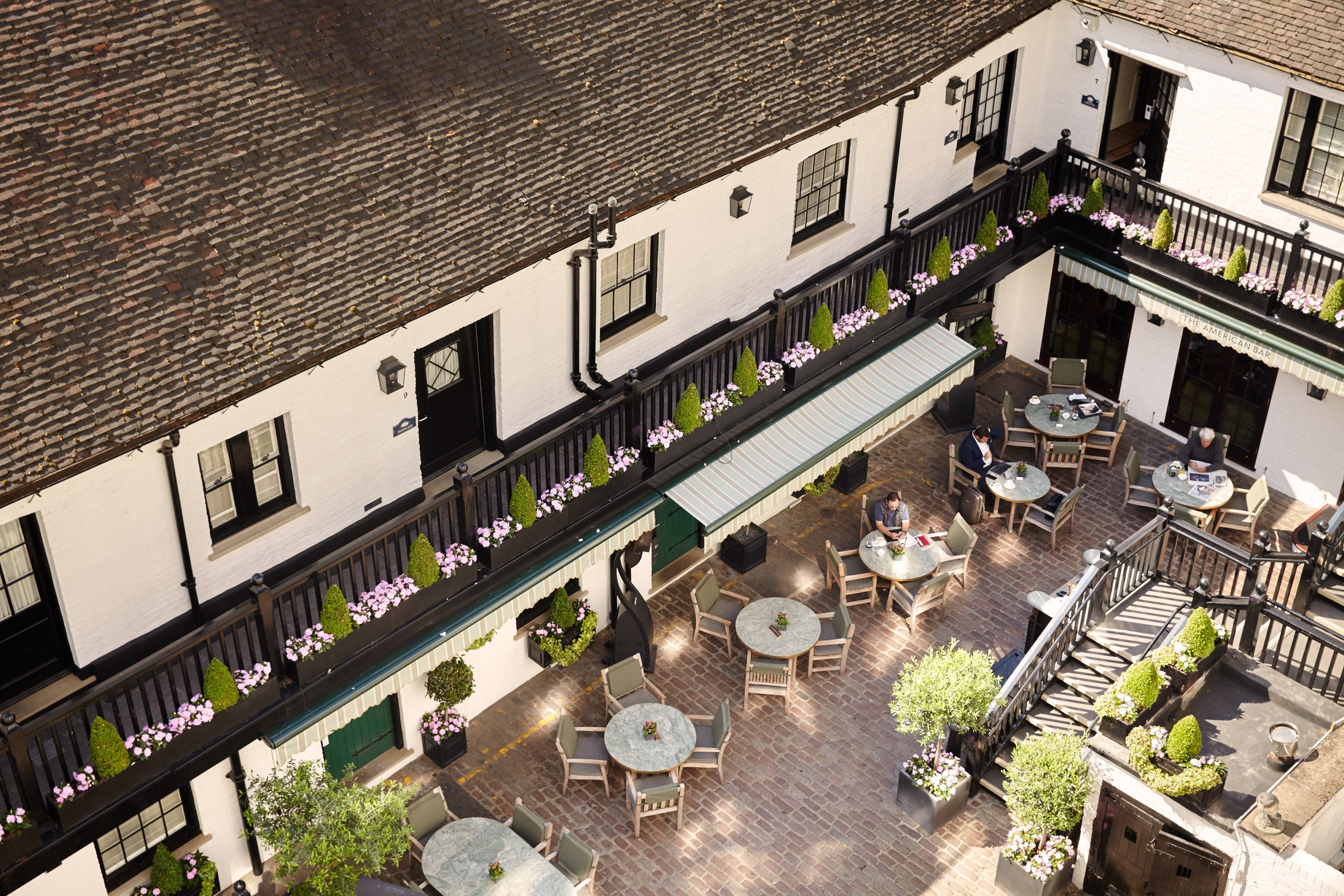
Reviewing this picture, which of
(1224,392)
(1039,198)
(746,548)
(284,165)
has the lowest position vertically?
(746,548)

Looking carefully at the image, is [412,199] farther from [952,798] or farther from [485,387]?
[952,798]

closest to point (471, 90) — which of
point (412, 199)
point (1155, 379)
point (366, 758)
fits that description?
point (412, 199)

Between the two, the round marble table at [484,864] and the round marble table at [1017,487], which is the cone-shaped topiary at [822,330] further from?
the round marble table at [484,864]

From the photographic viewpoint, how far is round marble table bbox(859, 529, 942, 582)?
22625mm

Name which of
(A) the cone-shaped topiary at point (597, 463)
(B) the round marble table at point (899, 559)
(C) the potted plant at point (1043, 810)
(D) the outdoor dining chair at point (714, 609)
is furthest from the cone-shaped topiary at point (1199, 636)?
(A) the cone-shaped topiary at point (597, 463)

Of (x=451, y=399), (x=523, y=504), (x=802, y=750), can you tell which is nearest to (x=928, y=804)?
(x=802, y=750)

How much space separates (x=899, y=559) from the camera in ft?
Result: 74.8

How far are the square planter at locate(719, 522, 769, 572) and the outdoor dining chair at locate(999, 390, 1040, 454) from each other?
4.74m

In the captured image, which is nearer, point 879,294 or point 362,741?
point 362,741

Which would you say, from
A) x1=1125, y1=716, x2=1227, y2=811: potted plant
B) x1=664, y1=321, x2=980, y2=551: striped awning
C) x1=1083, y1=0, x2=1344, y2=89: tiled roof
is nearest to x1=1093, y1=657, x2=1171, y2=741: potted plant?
x1=1125, y1=716, x2=1227, y2=811: potted plant

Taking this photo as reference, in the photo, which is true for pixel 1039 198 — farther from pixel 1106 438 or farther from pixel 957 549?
pixel 957 549

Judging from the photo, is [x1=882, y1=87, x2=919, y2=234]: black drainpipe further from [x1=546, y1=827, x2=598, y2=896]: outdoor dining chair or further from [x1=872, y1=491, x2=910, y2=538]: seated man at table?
[x1=546, y1=827, x2=598, y2=896]: outdoor dining chair

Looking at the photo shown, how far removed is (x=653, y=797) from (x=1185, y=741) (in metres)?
6.46

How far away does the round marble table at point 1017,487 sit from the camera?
23906 mm
